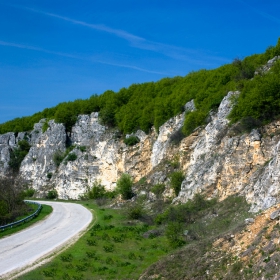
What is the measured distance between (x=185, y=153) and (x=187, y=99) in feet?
36.9

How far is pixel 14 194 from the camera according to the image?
1569 inches

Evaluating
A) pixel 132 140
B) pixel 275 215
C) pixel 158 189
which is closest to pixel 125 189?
pixel 158 189

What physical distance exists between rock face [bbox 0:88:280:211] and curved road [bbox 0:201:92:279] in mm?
10234

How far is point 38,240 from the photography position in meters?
25.3

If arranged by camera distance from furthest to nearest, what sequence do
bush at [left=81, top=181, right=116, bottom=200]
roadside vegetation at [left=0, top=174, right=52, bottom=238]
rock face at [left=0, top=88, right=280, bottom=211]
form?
bush at [left=81, top=181, right=116, bottom=200]
roadside vegetation at [left=0, top=174, right=52, bottom=238]
rock face at [left=0, top=88, right=280, bottom=211]

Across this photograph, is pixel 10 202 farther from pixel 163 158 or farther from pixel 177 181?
pixel 163 158

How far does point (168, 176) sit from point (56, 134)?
39.0 meters

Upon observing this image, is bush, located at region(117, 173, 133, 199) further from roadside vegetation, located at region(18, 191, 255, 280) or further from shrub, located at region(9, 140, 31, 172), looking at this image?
shrub, located at region(9, 140, 31, 172)

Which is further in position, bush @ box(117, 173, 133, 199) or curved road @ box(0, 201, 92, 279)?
bush @ box(117, 173, 133, 199)

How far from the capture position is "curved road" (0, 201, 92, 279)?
1944 centimetres

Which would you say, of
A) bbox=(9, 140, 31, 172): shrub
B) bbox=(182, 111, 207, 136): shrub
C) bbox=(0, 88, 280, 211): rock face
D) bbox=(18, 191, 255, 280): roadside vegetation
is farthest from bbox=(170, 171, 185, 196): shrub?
bbox=(9, 140, 31, 172): shrub

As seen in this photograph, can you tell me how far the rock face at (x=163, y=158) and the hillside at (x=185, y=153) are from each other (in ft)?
0.36

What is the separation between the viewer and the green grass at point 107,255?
A: 17.8 meters

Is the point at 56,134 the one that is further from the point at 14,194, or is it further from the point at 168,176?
the point at 168,176
